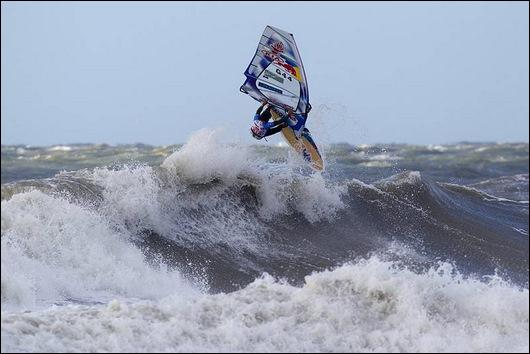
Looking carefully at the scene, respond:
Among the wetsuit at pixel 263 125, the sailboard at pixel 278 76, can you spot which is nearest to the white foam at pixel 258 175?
the sailboard at pixel 278 76

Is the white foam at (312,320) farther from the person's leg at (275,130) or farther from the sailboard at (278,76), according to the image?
the sailboard at (278,76)

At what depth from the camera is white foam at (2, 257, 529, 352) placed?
6.66m

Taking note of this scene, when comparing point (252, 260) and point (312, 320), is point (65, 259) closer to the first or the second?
point (252, 260)

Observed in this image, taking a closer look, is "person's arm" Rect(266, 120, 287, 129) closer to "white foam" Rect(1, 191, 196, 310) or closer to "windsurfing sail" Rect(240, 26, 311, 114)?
"windsurfing sail" Rect(240, 26, 311, 114)

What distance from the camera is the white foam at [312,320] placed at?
21.9ft

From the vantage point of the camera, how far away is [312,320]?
7164 mm

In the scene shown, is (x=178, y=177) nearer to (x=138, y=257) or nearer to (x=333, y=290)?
(x=138, y=257)

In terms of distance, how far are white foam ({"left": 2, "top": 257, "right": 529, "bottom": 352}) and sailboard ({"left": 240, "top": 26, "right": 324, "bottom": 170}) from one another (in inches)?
196

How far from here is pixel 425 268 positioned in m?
10.6

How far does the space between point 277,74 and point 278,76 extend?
0.03m

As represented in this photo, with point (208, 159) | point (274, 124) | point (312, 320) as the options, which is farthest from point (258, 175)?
point (312, 320)

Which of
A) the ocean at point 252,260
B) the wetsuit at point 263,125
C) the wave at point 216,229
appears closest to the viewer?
the ocean at point 252,260

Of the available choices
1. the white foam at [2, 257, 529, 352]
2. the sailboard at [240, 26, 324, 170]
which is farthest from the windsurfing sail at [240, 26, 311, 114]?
the white foam at [2, 257, 529, 352]

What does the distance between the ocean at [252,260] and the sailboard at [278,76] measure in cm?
127
